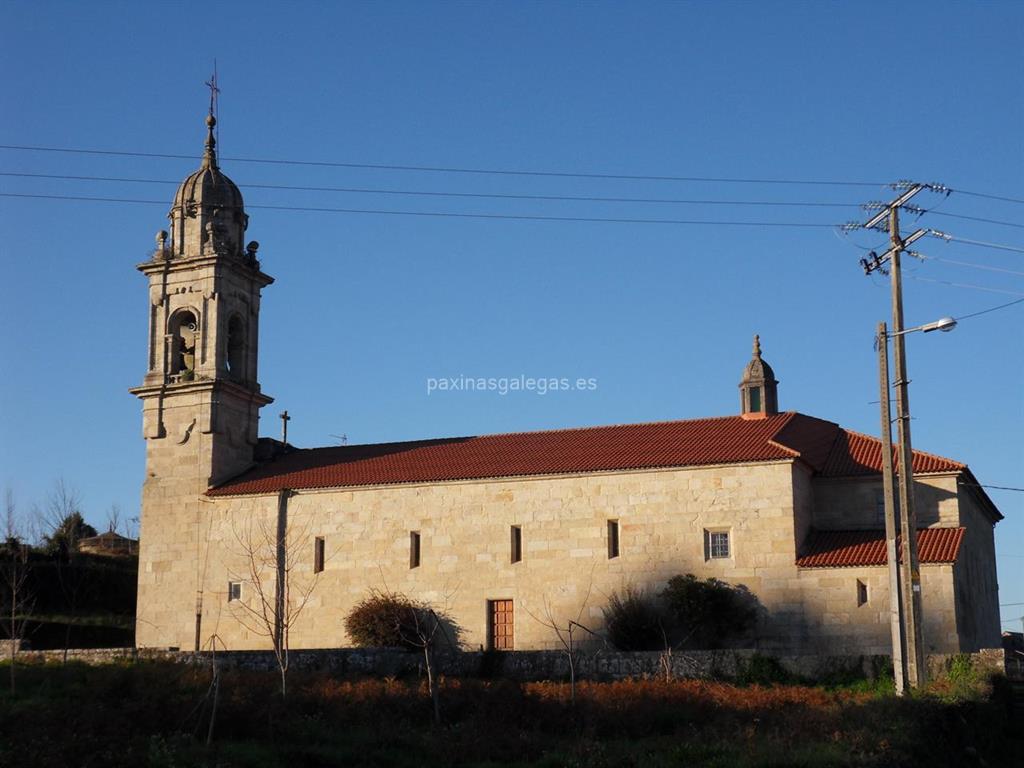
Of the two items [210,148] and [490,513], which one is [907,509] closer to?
[490,513]

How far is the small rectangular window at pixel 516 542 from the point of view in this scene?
1576 inches

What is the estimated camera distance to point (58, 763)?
17547mm

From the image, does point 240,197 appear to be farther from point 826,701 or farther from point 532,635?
point 826,701

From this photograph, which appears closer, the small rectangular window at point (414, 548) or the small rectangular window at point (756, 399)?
the small rectangular window at point (414, 548)

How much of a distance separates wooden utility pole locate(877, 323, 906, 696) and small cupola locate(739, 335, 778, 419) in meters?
16.1

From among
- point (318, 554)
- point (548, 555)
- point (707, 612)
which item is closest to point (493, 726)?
point (707, 612)

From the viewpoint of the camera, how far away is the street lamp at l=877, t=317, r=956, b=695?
24.7 metres

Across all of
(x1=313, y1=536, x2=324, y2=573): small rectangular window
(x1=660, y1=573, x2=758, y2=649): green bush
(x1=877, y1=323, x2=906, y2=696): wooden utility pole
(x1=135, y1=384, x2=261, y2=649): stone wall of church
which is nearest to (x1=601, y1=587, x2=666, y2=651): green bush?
(x1=660, y1=573, x2=758, y2=649): green bush

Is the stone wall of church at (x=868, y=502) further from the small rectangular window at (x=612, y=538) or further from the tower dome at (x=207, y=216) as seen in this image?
the tower dome at (x=207, y=216)

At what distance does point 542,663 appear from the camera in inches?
1281

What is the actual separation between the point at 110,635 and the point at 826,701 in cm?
3096

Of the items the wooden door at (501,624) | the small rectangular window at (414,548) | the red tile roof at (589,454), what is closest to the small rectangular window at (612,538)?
the red tile roof at (589,454)

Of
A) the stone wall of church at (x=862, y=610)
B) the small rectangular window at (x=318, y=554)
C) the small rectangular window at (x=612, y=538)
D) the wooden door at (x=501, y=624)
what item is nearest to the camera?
the stone wall of church at (x=862, y=610)

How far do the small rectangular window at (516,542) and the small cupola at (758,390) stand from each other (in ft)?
28.7
